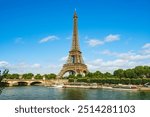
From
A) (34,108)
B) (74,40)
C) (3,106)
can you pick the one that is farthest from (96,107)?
(74,40)

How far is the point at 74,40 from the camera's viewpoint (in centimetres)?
6800

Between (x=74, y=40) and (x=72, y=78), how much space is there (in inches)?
361

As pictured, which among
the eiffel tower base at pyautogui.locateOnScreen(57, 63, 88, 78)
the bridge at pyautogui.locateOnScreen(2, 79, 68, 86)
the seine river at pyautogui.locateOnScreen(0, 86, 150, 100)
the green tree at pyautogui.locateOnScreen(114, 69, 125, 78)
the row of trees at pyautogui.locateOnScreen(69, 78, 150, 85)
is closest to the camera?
the seine river at pyautogui.locateOnScreen(0, 86, 150, 100)

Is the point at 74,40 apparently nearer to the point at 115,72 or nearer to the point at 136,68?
the point at 115,72

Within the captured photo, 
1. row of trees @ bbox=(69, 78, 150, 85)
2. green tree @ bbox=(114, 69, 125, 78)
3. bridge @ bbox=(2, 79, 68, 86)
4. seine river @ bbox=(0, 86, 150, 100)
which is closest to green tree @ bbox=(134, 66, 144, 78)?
green tree @ bbox=(114, 69, 125, 78)

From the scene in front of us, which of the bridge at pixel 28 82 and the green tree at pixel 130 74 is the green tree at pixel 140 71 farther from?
the bridge at pixel 28 82

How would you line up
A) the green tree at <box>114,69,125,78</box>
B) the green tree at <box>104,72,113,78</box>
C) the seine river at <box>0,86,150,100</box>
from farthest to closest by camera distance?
the green tree at <box>104,72,113,78</box> < the green tree at <box>114,69,125,78</box> < the seine river at <box>0,86,150,100</box>

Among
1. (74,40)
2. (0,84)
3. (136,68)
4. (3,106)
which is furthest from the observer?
(74,40)

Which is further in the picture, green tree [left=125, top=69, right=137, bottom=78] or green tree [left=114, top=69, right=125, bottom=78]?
green tree [left=114, top=69, right=125, bottom=78]

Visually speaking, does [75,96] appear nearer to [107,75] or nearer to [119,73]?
[119,73]

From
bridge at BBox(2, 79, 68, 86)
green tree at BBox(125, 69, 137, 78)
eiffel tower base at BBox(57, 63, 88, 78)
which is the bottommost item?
bridge at BBox(2, 79, 68, 86)

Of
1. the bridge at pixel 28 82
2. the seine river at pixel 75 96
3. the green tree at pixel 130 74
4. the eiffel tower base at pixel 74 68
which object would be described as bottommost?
the seine river at pixel 75 96

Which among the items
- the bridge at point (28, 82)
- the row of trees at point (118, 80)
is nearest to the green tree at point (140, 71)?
the row of trees at point (118, 80)

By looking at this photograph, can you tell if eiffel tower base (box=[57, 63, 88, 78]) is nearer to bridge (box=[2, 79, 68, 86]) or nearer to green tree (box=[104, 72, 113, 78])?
bridge (box=[2, 79, 68, 86])
